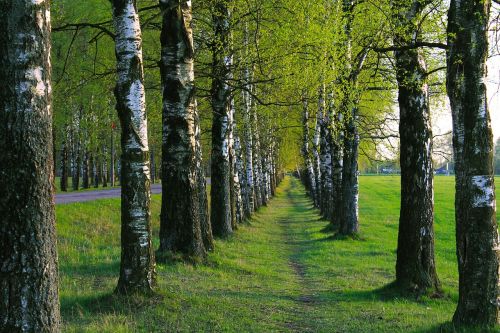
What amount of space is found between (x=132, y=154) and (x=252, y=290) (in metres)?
4.48

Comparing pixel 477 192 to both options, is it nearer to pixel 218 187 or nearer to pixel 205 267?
pixel 205 267

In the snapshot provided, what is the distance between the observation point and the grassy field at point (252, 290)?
7.68m

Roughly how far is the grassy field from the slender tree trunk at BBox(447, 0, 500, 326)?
777 mm

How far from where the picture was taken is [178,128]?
38.3 feet

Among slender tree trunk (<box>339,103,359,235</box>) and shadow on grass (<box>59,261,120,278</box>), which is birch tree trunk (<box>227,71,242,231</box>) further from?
shadow on grass (<box>59,261,120,278</box>)

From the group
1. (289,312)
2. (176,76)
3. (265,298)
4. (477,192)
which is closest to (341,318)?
(289,312)

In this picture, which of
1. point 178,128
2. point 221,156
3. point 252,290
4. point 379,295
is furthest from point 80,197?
point 379,295

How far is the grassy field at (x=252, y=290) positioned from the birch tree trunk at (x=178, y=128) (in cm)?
109

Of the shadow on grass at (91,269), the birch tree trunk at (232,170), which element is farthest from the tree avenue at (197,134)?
the shadow on grass at (91,269)

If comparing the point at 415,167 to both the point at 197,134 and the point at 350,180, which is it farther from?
the point at 350,180

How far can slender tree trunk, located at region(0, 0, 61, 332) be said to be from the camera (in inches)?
182

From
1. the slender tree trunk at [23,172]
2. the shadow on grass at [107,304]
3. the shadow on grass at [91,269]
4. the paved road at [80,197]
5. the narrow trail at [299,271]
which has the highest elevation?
the slender tree trunk at [23,172]

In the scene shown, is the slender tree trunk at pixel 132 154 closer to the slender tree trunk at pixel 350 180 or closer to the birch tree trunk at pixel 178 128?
the birch tree trunk at pixel 178 128

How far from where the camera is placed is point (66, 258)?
42.5 ft
